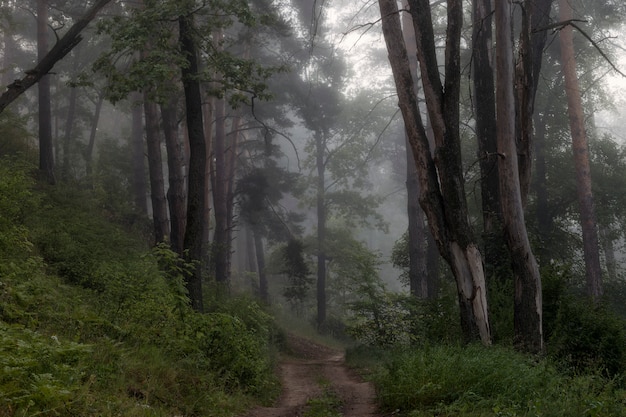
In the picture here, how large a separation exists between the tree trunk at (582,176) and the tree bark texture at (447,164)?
1300cm

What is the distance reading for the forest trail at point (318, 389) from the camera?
8.21m

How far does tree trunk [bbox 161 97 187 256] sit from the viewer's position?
15.9 meters

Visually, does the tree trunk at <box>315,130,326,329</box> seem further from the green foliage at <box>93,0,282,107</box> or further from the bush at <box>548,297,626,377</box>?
the bush at <box>548,297,626,377</box>

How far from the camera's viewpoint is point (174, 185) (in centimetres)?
1697

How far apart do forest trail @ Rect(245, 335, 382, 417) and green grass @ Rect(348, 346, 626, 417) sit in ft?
2.23

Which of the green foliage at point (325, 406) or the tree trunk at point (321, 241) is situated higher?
the tree trunk at point (321, 241)

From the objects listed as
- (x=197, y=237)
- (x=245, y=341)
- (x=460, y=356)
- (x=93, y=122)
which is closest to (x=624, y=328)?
(x=460, y=356)

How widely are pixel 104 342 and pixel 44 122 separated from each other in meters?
15.6

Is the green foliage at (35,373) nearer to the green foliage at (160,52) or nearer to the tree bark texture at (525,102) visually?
the green foliage at (160,52)

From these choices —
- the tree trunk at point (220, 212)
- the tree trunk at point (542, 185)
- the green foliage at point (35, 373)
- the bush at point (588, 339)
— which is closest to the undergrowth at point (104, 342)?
the green foliage at point (35, 373)

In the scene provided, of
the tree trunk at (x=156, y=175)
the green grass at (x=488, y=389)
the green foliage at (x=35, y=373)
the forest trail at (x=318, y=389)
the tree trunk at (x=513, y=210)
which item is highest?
the tree trunk at (x=156, y=175)

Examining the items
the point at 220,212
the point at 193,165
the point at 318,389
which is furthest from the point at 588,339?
the point at 220,212

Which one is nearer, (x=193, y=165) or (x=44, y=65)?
(x=193, y=165)

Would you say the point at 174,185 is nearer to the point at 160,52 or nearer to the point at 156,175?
the point at 156,175
